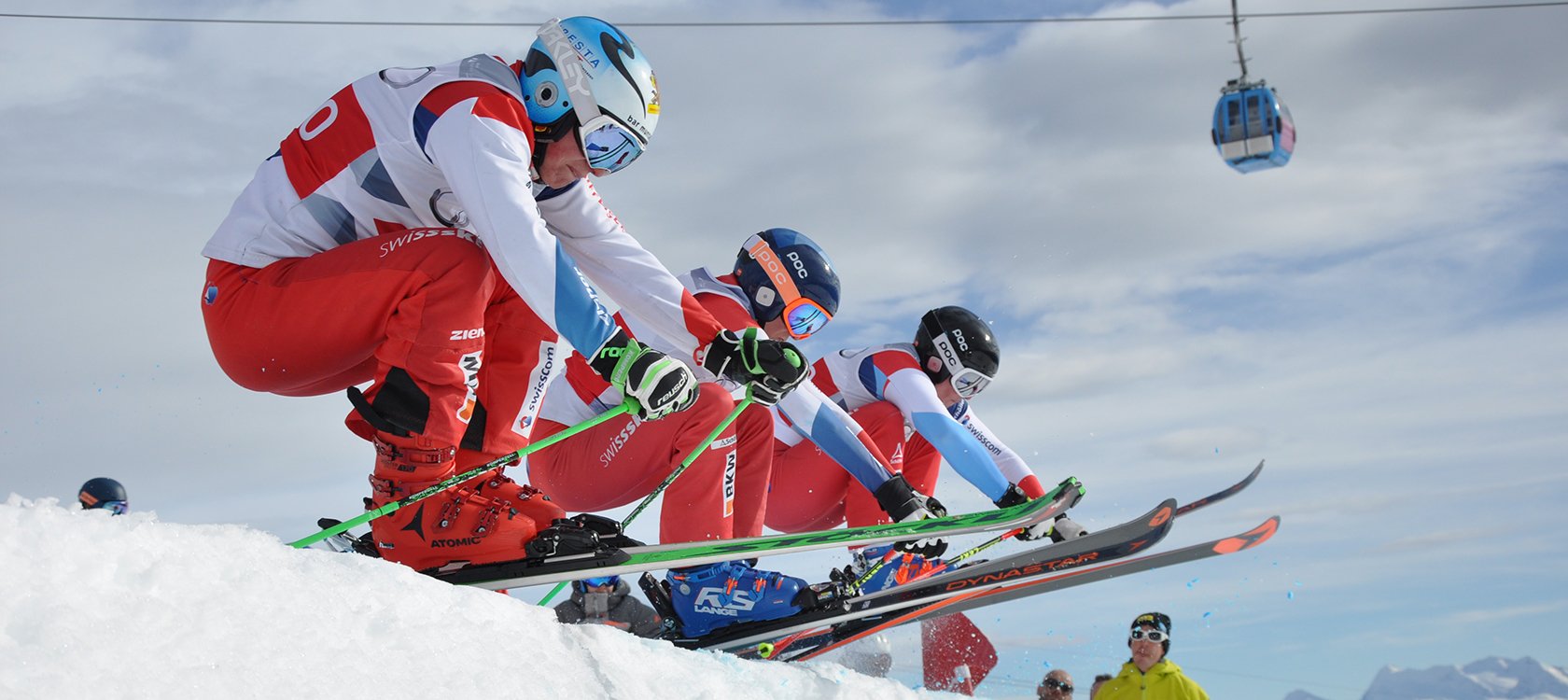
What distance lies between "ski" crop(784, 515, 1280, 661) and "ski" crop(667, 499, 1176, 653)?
0.04m

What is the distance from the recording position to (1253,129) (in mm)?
11898

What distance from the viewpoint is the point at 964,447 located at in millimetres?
5957

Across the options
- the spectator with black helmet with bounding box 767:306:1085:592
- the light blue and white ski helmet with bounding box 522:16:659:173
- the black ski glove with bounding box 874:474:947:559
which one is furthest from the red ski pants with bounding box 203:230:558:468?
the spectator with black helmet with bounding box 767:306:1085:592

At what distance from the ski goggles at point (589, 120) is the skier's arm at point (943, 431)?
9.30 ft

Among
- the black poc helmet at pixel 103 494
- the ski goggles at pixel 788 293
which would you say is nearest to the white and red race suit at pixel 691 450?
the ski goggles at pixel 788 293

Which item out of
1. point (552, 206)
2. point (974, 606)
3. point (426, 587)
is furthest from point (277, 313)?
point (974, 606)

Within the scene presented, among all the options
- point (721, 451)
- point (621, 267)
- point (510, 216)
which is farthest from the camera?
point (721, 451)

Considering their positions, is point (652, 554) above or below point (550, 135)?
below

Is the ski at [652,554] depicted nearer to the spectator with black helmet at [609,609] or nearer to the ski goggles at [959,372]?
the spectator with black helmet at [609,609]

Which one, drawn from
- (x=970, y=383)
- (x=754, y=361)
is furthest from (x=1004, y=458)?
(x=754, y=361)

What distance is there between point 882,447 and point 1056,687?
6.84 ft

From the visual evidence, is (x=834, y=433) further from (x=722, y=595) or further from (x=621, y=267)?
(x=621, y=267)

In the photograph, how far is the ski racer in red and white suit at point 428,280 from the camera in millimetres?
3234

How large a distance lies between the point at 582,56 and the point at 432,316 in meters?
0.95
